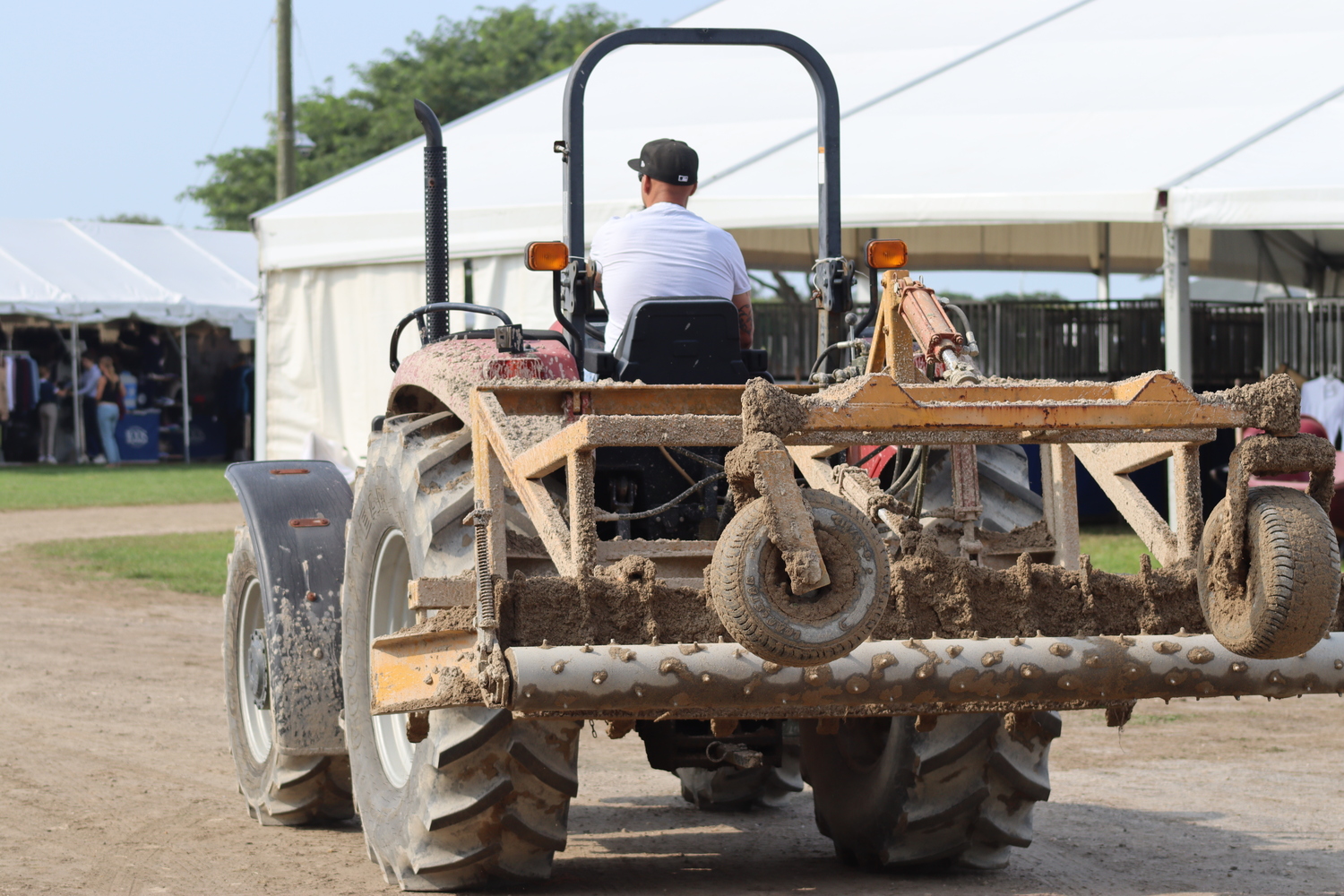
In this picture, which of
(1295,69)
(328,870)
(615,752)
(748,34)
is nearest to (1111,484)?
(748,34)

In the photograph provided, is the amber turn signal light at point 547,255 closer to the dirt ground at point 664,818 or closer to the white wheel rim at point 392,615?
the white wheel rim at point 392,615

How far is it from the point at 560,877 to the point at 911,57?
42.3ft

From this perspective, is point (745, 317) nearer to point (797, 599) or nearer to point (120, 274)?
point (797, 599)

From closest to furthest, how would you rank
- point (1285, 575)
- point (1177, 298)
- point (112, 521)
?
point (1285, 575) < point (1177, 298) < point (112, 521)

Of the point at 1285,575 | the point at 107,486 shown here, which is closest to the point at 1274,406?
the point at 1285,575

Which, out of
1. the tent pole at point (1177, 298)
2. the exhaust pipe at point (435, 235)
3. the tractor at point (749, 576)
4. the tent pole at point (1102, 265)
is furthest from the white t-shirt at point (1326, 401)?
the exhaust pipe at point (435, 235)

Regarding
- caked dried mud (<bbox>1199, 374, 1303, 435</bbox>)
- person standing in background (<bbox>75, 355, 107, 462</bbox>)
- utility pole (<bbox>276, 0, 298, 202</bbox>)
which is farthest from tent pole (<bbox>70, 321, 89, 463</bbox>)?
caked dried mud (<bbox>1199, 374, 1303, 435</bbox>)

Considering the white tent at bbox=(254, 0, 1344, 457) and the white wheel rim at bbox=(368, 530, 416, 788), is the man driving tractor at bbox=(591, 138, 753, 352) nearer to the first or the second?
the white wheel rim at bbox=(368, 530, 416, 788)

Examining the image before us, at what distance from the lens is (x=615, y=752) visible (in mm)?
7555

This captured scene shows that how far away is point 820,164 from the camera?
561cm

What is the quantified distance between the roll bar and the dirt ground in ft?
5.30

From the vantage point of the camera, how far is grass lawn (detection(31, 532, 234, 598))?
13.6 metres

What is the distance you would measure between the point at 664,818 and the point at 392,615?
64.9 inches

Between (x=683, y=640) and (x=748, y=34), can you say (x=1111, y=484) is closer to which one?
(x=683, y=640)
